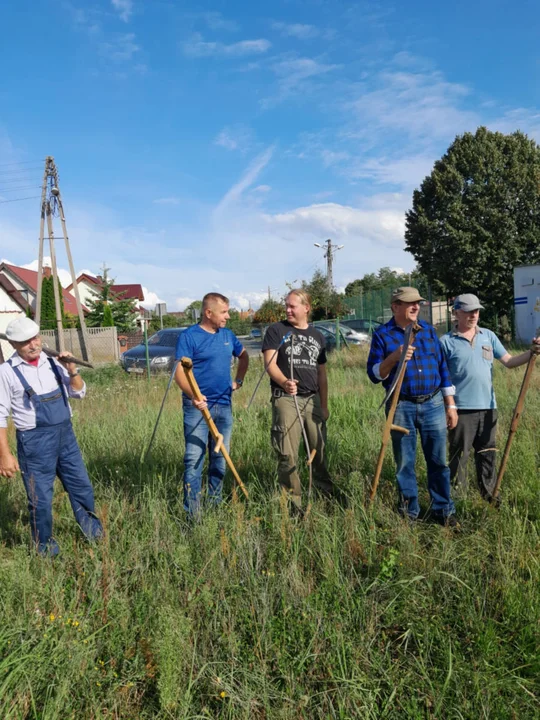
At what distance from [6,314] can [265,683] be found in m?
28.9

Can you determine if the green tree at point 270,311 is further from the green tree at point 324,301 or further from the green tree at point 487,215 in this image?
the green tree at point 487,215

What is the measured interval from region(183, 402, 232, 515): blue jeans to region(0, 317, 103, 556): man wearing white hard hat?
696 millimetres

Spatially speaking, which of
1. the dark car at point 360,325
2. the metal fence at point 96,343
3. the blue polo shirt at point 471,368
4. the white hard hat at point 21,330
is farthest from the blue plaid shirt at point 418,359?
the metal fence at point 96,343

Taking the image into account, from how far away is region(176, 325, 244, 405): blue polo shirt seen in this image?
12.7 feet

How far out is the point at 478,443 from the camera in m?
3.89

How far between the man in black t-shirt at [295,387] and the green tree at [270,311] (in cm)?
2488

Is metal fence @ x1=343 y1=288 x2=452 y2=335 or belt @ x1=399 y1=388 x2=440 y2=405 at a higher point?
metal fence @ x1=343 y1=288 x2=452 y2=335

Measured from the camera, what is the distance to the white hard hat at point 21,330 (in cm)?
321

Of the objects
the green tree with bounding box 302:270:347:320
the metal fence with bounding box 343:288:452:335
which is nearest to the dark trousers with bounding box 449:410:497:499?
the metal fence with bounding box 343:288:452:335

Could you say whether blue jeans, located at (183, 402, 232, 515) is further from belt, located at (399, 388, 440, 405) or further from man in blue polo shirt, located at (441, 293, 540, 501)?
man in blue polo shirt, located at (441, 293, 540, 501)

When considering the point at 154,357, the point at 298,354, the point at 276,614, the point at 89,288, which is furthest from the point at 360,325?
Answer: the point at 89,288

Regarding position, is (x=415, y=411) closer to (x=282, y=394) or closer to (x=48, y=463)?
(x=282, y=394)

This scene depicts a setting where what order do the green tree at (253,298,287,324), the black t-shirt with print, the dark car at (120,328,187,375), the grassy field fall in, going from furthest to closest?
the green tree at (253,298,287,324), the dark car at (120,328,187,375), the black t-shirt with print, the grassy field

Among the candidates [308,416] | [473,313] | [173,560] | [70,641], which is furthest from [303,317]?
[70,641]
